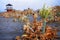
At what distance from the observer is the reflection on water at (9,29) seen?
3.16m

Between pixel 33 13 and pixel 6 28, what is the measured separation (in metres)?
0.56

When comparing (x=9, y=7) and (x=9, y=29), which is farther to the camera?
(x=9, y=7)

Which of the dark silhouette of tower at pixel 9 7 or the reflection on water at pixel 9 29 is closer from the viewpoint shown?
the reflection on water at pixel 9 29

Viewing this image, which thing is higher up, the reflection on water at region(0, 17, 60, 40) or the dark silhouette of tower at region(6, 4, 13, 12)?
the dark silhouette of tower at region(6, 4, 13, 12)

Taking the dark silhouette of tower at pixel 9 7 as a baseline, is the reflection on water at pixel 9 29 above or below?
below

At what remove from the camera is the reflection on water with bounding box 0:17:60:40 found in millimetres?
3158

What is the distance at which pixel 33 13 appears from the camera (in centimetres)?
391

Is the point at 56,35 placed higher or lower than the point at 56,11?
lower

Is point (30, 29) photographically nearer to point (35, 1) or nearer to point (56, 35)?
point (56, 35)

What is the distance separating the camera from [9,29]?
3.57 metres

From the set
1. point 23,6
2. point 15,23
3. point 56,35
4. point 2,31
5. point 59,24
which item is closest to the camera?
point 56,35

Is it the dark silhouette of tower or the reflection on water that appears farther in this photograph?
the dark silhouette of tower

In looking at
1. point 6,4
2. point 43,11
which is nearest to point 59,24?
point 43,11

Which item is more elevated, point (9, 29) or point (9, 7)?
point (9, 7)
